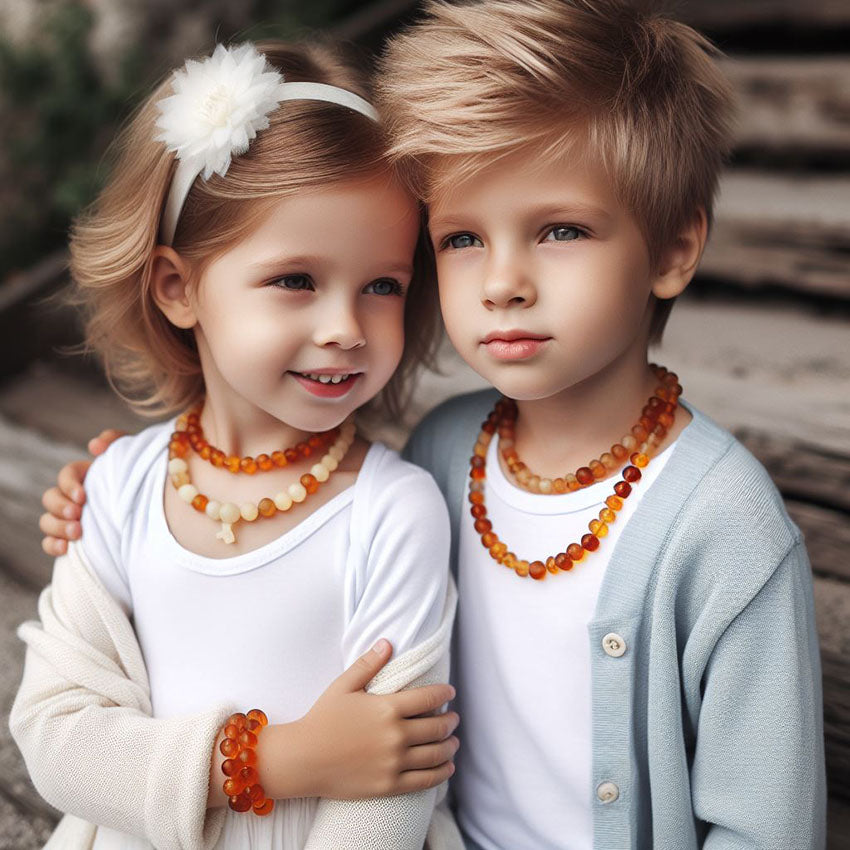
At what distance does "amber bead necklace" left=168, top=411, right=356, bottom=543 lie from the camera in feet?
3.90

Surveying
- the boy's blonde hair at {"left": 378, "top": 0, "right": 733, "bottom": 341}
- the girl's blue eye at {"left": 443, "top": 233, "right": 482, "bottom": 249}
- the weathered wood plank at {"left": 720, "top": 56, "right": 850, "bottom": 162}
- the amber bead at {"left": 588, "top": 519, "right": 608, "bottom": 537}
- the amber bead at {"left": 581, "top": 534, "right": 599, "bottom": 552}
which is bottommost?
the amber bead at {"left": 581, "top": 534, "right": 599, "bottom": 552}

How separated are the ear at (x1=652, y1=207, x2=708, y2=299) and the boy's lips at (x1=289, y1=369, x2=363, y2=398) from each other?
1.17 feet

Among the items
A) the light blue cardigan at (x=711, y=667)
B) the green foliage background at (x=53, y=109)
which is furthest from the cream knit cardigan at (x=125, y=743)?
the green foliage background at (x=53, y=109)

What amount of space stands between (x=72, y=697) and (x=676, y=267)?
2.75 ft

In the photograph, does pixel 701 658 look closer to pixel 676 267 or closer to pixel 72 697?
pixel 676 267

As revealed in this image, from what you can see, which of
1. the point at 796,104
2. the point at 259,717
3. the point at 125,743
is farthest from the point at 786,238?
the point at 125,743

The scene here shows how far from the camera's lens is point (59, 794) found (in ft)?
3.77

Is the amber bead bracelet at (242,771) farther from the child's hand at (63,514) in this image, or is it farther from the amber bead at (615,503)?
the amber bead at (615,503)

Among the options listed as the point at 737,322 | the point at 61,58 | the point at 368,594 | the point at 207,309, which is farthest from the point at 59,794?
the point at 61,58

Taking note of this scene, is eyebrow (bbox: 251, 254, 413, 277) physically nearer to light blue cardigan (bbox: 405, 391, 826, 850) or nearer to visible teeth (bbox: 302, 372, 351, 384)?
visible teeth (bbox: 302, 372, 351, 384)

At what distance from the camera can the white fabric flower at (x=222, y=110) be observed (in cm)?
112

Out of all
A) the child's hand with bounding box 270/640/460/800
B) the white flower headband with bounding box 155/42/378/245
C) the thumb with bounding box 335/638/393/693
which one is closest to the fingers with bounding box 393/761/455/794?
Result: the child's hand with bounding box 270/640/460/800

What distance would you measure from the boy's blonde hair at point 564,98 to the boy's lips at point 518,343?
165mm

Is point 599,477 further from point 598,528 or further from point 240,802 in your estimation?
point 240,802
